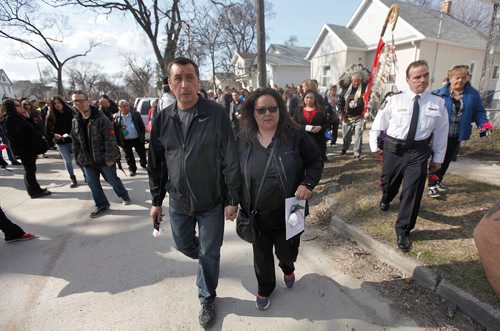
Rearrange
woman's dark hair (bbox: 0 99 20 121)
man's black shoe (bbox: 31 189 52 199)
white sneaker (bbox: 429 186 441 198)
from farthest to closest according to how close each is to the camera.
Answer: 1. man's black shoe (bbox: 31 189 52 199)
2. woman's dark hair (bbox: 0 99 20 121)
3. white sneaker (bbox: 429 186 441 198)

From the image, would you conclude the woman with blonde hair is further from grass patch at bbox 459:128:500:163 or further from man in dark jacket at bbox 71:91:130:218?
man in dark jacket at bbox 71:91:130:218

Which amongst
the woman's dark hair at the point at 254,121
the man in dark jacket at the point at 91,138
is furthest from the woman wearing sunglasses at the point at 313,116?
the man in dark jacket at the point at 91,138

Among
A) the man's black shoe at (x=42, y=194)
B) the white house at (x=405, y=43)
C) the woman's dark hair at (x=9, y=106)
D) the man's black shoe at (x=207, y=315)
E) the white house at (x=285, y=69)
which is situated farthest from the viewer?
the white house at (x=285, y=69)

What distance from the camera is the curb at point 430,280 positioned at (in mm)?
2104

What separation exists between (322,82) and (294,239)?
19.9m

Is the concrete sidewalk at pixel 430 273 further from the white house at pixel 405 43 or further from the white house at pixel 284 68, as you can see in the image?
the white house at pixel 284 68

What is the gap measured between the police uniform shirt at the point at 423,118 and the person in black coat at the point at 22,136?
639 cm

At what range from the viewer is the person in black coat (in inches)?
198

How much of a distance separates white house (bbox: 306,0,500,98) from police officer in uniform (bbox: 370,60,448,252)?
12.3 m

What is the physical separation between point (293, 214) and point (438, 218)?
8.77 feet

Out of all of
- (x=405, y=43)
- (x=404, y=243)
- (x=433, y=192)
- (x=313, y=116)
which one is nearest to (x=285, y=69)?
(x=405, y=43)

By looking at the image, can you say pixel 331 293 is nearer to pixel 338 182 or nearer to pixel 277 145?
pixel 277 145

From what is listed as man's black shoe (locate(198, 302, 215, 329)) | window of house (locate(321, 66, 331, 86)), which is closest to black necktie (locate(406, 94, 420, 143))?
man's black shoe (locate(198, 302, 215, 329))

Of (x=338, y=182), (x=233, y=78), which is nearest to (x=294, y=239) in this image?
(x=338, y=182)
